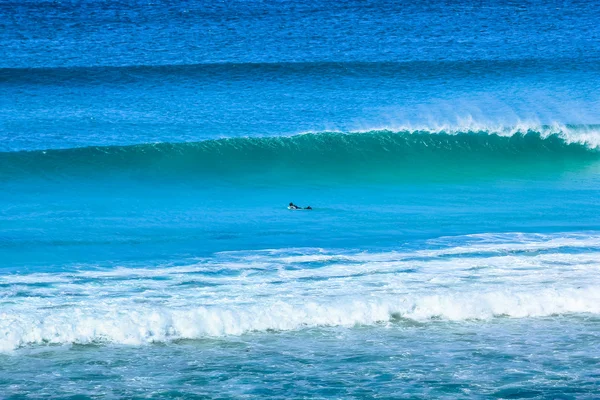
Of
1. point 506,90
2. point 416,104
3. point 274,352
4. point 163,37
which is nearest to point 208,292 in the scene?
point 274,352

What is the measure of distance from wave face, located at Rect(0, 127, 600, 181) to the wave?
7.87 meters

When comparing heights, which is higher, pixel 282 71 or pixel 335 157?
pixel 282 71

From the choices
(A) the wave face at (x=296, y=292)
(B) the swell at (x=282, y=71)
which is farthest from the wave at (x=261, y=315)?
(B) the swell at (x=282, y=71)

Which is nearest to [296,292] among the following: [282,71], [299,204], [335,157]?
[299,204]

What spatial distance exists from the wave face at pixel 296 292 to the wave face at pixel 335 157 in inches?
231

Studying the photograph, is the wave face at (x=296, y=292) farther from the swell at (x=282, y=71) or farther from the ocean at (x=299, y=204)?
the swell at (x=282, y=71)

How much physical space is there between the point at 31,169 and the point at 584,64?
16.2 m

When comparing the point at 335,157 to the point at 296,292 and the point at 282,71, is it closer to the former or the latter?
the point at 282,71

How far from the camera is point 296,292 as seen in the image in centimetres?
904

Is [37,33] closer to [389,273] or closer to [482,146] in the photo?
[482,146]

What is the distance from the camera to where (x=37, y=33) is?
29.1 m

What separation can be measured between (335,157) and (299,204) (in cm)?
295

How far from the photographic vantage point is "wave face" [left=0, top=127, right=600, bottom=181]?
1622cm

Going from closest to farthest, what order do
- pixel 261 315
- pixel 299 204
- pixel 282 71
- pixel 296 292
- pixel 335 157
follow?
1. pixel 261 315
2. pixel 296 292
3. pixel 299 204
4. pixel 335 157
5. pixel 282 71
